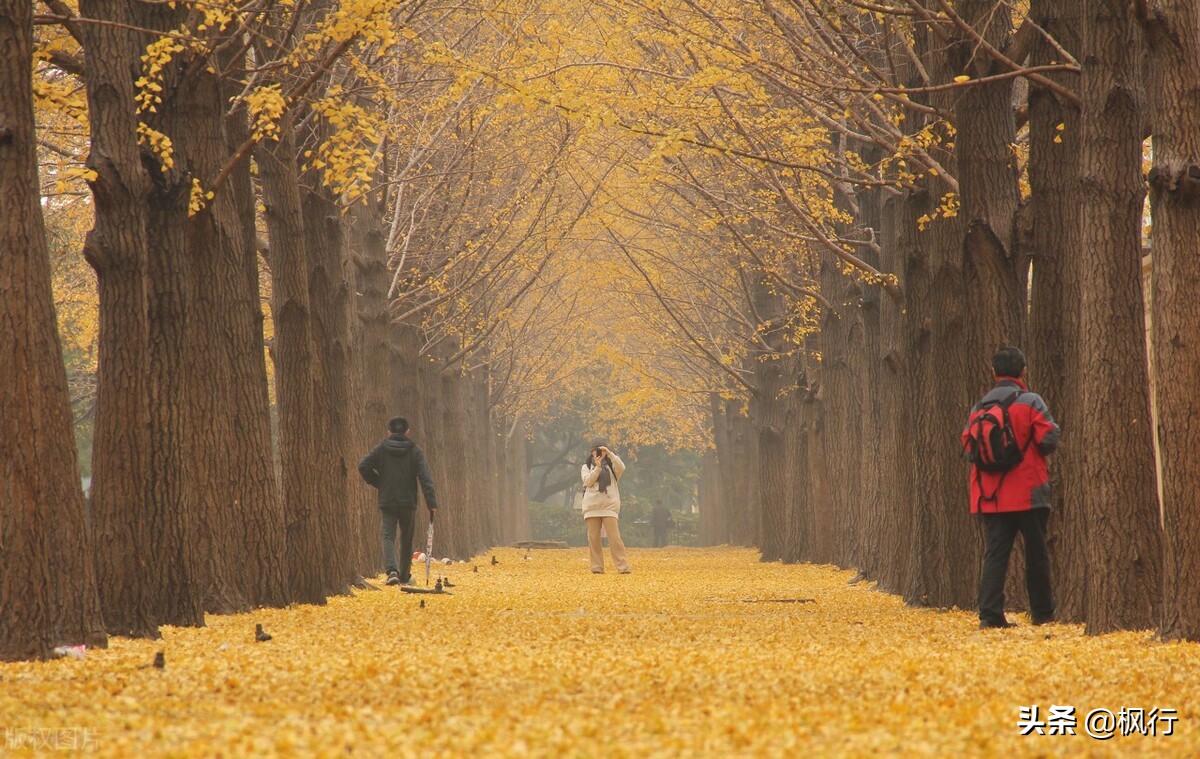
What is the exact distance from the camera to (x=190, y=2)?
33.8ft

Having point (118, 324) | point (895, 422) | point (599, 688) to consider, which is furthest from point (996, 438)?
point (118, 324)

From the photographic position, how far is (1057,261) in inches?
456

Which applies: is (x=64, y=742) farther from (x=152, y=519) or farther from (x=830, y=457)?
(x=830, y=457)

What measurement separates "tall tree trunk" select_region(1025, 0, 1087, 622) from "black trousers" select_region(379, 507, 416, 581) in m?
9.20

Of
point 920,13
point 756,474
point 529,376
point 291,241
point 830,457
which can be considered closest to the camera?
point 920,13

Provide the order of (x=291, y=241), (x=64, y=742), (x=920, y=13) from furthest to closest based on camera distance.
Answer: (x=291, y=241), (x=920, y=13), (x=64, y=742)

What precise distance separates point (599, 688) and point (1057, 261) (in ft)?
20.6

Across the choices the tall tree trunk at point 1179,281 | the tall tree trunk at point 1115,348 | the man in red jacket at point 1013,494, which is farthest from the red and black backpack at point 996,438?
the tall tree trunk at point 1179,281

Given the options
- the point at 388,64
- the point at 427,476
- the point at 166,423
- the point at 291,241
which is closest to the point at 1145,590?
the point at 166,423

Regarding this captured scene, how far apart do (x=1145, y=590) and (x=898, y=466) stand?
232 inches

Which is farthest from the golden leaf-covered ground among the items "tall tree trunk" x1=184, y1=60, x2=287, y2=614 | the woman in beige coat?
the woman in beige coat

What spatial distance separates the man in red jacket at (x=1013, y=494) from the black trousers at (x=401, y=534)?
30.0 feet

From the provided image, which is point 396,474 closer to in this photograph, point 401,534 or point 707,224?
point 401,534

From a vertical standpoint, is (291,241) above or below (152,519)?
above
